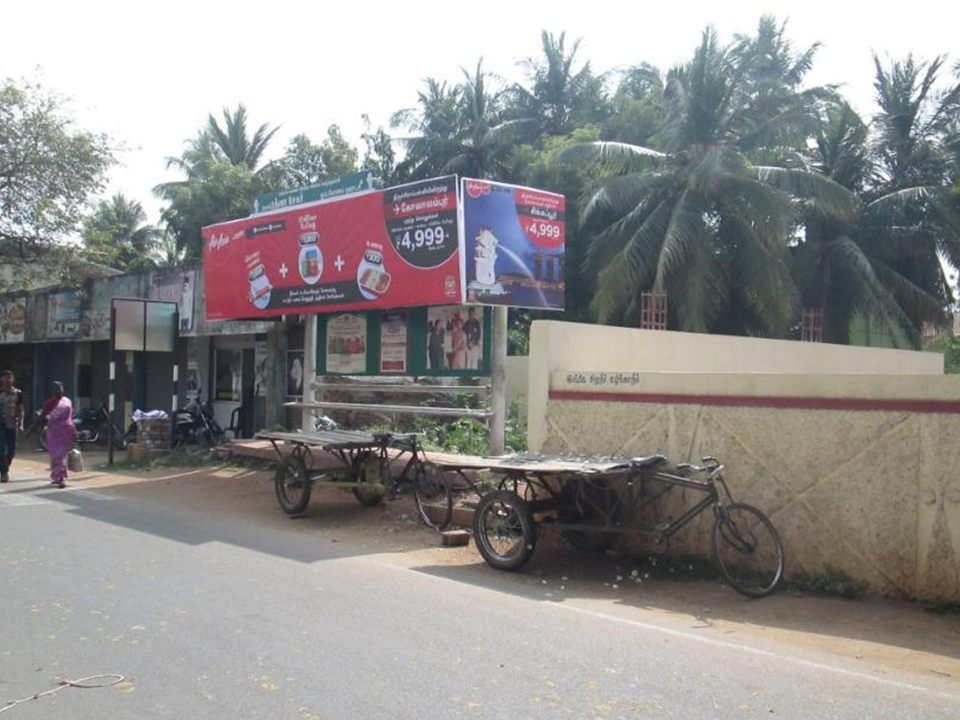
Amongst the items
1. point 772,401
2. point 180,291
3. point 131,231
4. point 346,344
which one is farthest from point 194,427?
point 131,231

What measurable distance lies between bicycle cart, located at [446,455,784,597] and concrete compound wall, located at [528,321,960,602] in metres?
0.34

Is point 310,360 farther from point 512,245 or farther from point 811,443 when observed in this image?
point 811,443

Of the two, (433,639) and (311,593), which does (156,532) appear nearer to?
(311,593)

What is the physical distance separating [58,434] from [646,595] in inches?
417

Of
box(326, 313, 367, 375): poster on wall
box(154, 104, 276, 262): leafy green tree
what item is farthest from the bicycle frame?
box(154, 104, 276, 262): leafy green tree

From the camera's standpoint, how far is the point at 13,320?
26797mm

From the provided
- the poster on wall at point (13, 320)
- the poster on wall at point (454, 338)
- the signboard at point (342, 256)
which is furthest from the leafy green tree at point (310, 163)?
the poster on wall at point (454, 338)

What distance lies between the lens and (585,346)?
11.2 metres

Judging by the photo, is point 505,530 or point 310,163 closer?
point 505,530

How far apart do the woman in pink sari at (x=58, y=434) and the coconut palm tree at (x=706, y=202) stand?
15.3 m

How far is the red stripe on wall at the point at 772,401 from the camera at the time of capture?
7.32 metres

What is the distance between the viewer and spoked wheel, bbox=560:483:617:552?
8453 mm

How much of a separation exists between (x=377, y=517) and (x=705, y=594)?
4.79 metres

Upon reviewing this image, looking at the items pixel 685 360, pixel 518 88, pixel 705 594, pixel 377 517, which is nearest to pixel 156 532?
pixel 377 517
